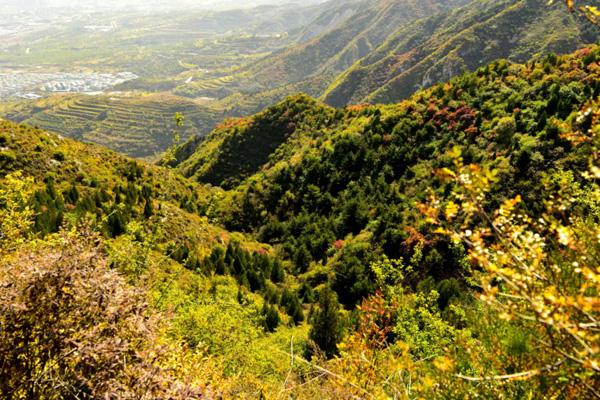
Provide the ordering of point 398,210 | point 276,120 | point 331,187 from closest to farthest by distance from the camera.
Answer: point 398,210
point 331,187
point 276,120

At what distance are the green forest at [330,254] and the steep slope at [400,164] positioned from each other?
227 millimetres

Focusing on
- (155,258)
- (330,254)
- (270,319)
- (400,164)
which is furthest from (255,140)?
(155,258)

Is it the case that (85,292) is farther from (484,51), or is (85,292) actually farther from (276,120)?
(484,51)

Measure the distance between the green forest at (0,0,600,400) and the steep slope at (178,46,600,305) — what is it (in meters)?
0.23

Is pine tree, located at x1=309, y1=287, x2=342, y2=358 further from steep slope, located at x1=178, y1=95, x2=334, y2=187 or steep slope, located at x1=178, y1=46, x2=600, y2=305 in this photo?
steep slope, located at x1=178, y1=95, x2=334, y2=187

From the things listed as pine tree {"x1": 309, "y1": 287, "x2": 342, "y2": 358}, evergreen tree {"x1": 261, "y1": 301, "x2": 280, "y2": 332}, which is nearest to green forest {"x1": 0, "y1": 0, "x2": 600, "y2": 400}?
pine tree {"x1": 309, "y1": 287, "x2": 342, "y2": 358}

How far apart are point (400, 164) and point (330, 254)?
14070mm

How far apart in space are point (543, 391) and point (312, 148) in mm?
49309

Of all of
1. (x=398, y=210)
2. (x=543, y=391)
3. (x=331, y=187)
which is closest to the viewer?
(x=543, y=391)

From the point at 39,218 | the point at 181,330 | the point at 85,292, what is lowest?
the point at 181,330

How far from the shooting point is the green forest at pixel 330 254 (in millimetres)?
3969

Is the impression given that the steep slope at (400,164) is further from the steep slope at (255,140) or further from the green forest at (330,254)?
the steep slope at (255,140)

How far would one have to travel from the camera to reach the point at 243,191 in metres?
50.9

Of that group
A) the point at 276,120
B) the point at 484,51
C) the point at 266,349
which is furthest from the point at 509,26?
the point at 266,349
